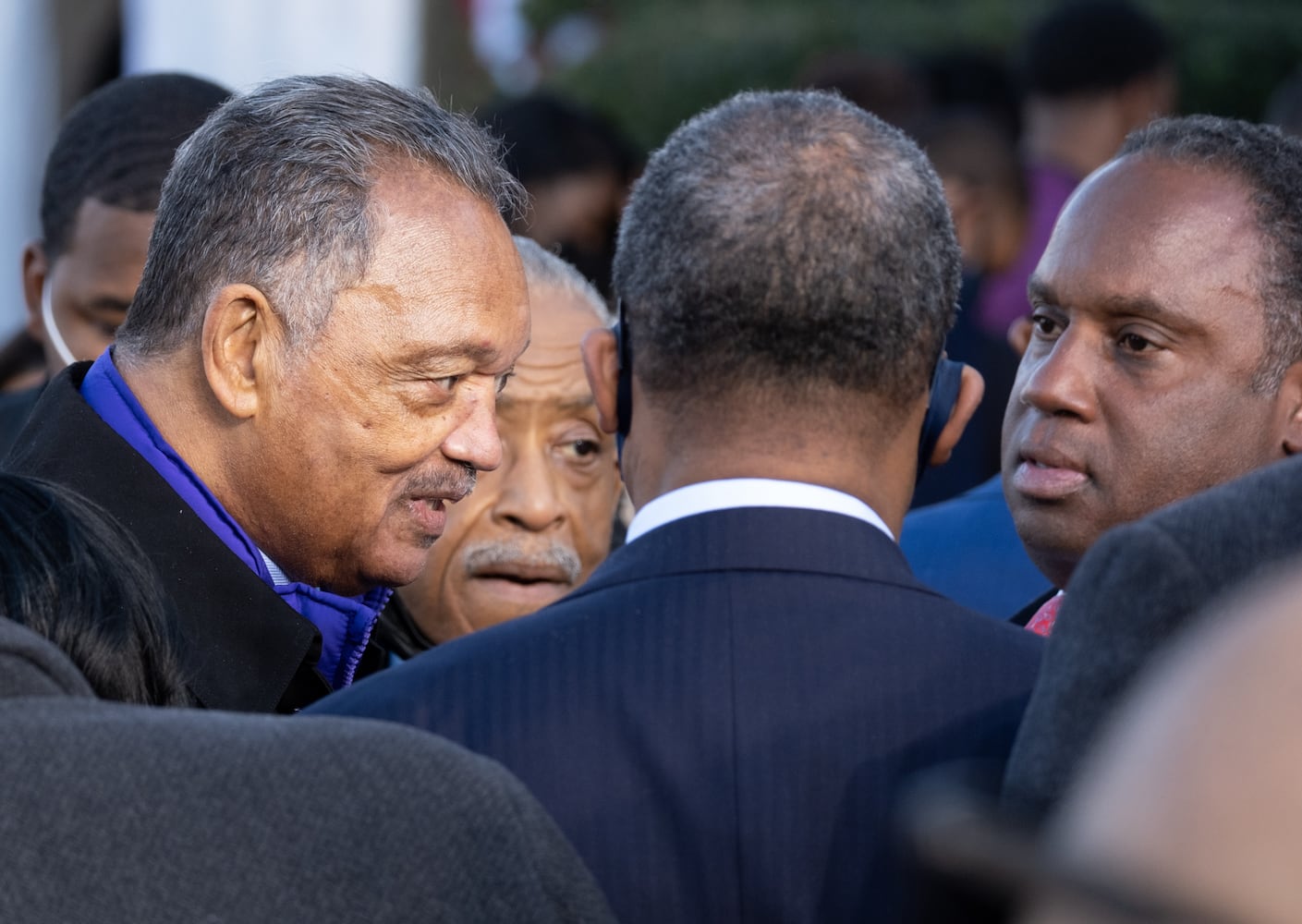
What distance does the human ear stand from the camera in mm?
2459

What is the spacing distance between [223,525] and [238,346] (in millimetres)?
263

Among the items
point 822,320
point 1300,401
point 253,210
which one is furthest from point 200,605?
point 1300,401

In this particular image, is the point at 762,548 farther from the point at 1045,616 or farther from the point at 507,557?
the point at 507,557

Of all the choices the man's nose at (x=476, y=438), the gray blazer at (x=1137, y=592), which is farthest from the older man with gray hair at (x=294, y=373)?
the gray blazer at (x=1137, y=592)

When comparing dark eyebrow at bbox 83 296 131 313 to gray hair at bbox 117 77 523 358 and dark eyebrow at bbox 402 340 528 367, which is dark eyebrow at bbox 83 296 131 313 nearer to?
gray hair at bbox 117 77 523 358

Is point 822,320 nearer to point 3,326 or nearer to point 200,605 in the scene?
point 200,605

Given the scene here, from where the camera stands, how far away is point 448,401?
8.61ft

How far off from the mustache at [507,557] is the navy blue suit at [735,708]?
1.55 meters

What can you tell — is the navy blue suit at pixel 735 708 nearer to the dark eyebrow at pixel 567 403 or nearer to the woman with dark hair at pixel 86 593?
the woman with dark hair at pixel 86 593

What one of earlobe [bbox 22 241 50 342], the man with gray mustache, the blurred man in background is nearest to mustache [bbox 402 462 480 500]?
the man with gray mustache

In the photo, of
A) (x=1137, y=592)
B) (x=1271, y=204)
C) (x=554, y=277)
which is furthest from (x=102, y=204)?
(x=1137, y=592)

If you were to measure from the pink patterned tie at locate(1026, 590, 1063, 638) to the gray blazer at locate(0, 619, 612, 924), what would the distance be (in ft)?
5.16

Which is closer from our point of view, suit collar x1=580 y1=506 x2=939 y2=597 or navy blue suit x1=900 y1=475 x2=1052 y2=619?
suit collar x1=580 y1=506 x2=939 y2=597

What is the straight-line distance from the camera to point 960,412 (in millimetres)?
2305
